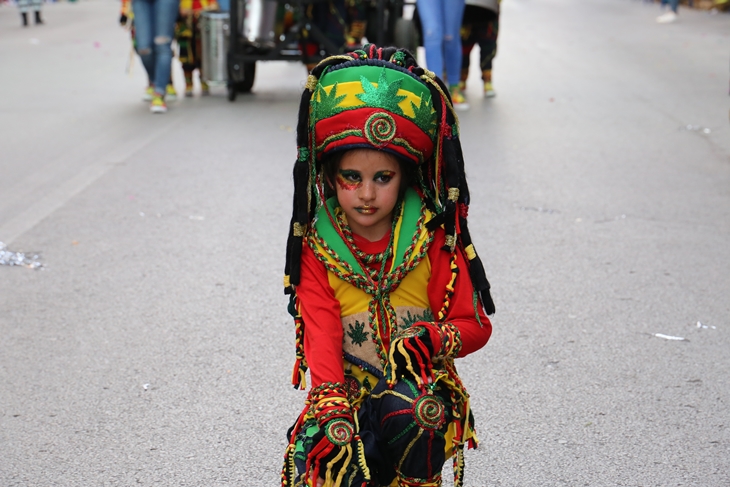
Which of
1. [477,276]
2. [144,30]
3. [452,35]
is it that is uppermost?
[477,276]

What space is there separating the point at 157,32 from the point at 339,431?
8411 mm

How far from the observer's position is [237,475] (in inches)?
124

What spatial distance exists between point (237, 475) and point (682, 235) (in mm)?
3585

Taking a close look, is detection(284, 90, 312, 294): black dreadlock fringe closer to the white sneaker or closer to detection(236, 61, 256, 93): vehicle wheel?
detection(236, 61, 256, 93): vehicle wheel

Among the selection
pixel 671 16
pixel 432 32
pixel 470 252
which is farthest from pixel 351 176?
pixel 671 16

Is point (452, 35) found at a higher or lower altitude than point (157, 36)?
higher

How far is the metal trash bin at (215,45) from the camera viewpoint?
10.4 metres

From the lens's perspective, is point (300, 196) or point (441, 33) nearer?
point (300, 196)

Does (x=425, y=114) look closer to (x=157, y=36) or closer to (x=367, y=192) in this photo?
(x=367, y=192)

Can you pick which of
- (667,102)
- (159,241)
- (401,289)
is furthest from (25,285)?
(667,102)

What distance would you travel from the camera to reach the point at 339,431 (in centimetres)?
214

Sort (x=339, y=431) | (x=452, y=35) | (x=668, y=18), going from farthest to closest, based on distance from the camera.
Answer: (x=668, y=18) → (x=452, y=35) → (x=339, y=431)

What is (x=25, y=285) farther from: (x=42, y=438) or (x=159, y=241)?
(x=42, y=438)

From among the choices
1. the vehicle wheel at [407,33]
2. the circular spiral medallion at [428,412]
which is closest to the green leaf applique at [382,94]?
the circular spiral medallion at [428,412]
